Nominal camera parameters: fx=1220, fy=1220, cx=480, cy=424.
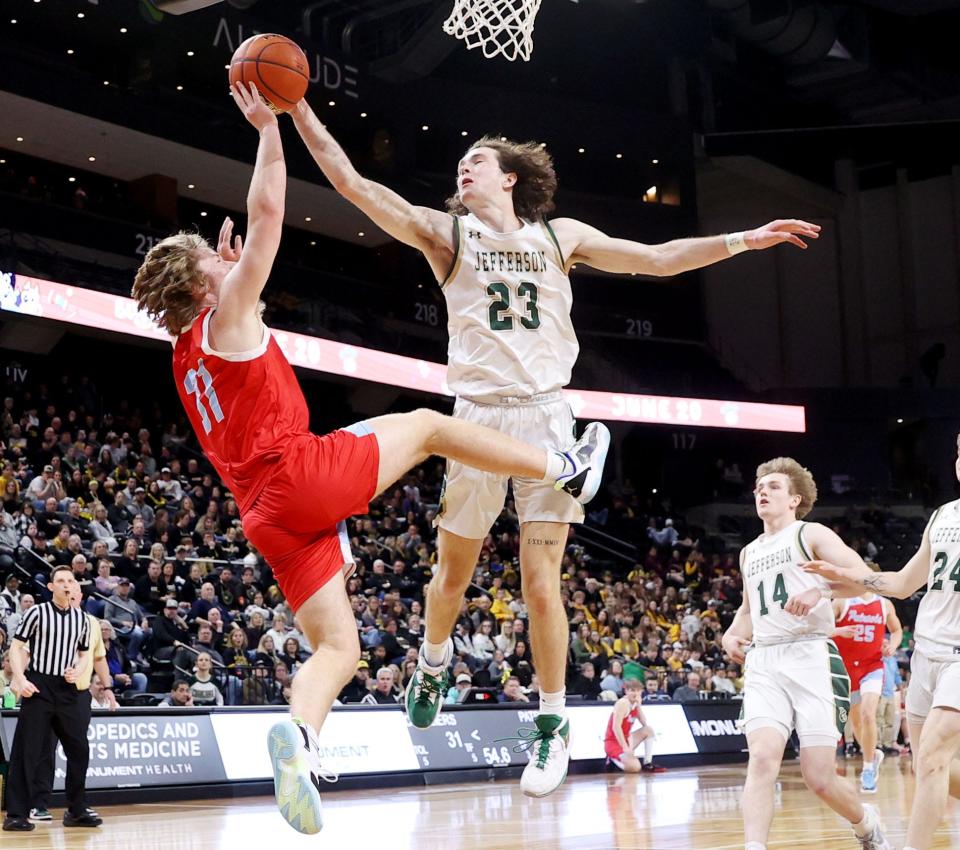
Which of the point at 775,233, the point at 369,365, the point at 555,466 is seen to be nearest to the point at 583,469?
the point at 555,466

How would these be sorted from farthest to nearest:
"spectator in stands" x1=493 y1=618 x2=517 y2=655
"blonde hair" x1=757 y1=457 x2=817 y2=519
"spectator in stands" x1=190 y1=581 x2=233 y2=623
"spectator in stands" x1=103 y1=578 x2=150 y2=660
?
"spectator in stands" x1=493 y1=618 x2=517 y2=655
"spectator in stands" x1=190 y1=581 x2=233 y2=623
"spectator in stands" x1=103 y1=578 x2=150 y2=660
"blonde hair" x1=757 y1=457 x2=817 y2=519

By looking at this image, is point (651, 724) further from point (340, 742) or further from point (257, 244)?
point (257, 244)

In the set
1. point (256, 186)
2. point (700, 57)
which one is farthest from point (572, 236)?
point (700, 57)

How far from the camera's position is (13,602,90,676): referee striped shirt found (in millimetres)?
10633

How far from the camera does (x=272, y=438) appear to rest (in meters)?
5.19

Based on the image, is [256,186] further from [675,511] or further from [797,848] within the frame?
[675,511]

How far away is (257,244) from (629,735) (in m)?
13.5

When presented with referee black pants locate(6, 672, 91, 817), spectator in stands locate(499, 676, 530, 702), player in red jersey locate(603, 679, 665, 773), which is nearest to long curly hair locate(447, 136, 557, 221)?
referee black pants locate(6, 672, 91, 817)

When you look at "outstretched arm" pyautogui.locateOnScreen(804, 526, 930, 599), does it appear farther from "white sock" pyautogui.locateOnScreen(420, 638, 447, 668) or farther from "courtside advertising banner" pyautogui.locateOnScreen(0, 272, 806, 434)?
"courtside advertising banner" pyautogui.locateOnScreen(0, 272, 806, 434)

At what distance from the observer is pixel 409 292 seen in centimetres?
2831

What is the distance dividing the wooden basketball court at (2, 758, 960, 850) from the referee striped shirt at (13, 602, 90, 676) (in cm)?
135

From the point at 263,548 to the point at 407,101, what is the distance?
25095 mm

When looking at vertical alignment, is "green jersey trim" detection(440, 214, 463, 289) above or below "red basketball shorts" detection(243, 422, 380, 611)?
above

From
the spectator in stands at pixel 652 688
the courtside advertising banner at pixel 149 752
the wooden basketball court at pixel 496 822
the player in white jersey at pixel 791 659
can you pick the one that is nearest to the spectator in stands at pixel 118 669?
the courtside advertising banner at pixel 149 752
